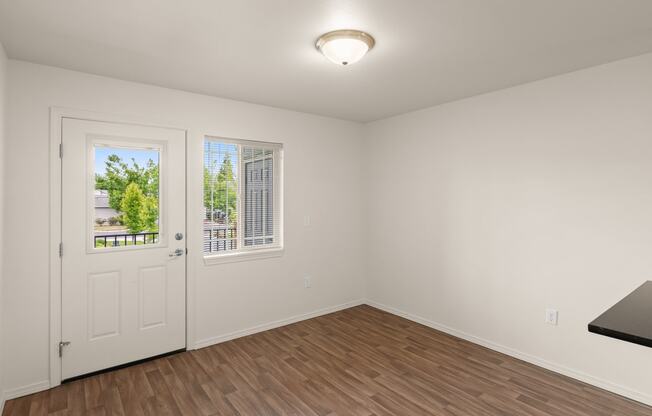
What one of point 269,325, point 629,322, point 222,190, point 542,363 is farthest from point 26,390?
point 542,363

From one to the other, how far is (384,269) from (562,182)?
228cm

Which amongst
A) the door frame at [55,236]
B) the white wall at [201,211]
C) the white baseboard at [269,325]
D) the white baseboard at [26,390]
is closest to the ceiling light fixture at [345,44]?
the white wall at [201,211]

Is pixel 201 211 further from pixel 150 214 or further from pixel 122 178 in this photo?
pixel 122 178

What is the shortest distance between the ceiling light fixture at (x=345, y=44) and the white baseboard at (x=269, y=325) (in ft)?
9.27

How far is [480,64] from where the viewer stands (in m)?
2.70

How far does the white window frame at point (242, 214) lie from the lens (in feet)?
11.8

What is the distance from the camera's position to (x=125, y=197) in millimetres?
3047

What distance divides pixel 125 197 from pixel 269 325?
1.98 m

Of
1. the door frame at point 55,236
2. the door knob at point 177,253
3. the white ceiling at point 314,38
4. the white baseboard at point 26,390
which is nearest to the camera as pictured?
the white ceiling at point 314,38

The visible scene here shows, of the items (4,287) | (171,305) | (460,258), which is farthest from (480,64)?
(4,287)

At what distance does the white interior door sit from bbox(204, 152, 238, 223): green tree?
0.30 metres

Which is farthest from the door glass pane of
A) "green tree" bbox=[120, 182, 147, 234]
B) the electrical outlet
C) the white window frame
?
the electrical outlet

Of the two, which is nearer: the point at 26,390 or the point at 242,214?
the point at 26,390

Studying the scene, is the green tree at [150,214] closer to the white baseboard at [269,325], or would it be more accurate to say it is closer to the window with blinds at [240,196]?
the window with blinds at [240,196]
